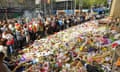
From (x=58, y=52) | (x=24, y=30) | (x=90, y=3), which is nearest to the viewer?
(x=58, y=52)

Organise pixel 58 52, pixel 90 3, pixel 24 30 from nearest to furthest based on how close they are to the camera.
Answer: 1. pixel 58 52
2. pixel 24 30
3. pixel 90 3

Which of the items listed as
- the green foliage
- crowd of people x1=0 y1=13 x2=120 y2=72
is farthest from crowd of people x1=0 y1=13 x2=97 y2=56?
the green foliage

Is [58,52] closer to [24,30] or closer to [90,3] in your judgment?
[24,30]

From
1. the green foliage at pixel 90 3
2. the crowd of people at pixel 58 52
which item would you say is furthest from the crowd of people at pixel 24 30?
the green foliage at pixel 90 3

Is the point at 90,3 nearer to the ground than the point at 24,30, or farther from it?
nearer to the ground

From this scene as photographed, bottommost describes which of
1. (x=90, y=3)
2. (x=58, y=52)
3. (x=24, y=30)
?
(x=90, y=3)

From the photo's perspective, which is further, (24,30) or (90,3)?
(90,3)

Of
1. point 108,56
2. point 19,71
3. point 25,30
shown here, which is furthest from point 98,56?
point 25,30

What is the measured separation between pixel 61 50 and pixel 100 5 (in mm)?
34193

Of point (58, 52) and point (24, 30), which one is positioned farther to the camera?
point (24, 30)

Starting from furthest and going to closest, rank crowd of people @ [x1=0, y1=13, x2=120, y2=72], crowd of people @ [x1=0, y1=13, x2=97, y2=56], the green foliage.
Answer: the green foliage → crowd of people @ [x1=0, y1=13, x2=97, y2=56] → crowd of people @ [x1=0, y1=13, x2=120, y2=72]

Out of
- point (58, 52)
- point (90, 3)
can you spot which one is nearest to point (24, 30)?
point (58, 52)

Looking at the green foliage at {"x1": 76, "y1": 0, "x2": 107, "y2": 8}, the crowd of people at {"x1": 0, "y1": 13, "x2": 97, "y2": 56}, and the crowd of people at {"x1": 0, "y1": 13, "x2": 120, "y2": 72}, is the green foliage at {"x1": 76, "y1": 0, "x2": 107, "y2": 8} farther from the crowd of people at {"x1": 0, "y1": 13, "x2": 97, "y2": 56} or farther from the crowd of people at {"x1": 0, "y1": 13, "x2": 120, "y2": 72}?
the crowd of people at {"x1": 0, "y1": 13, "x2": 120, "y2": 72}

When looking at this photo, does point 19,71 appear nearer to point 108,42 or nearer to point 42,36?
point 108,42
